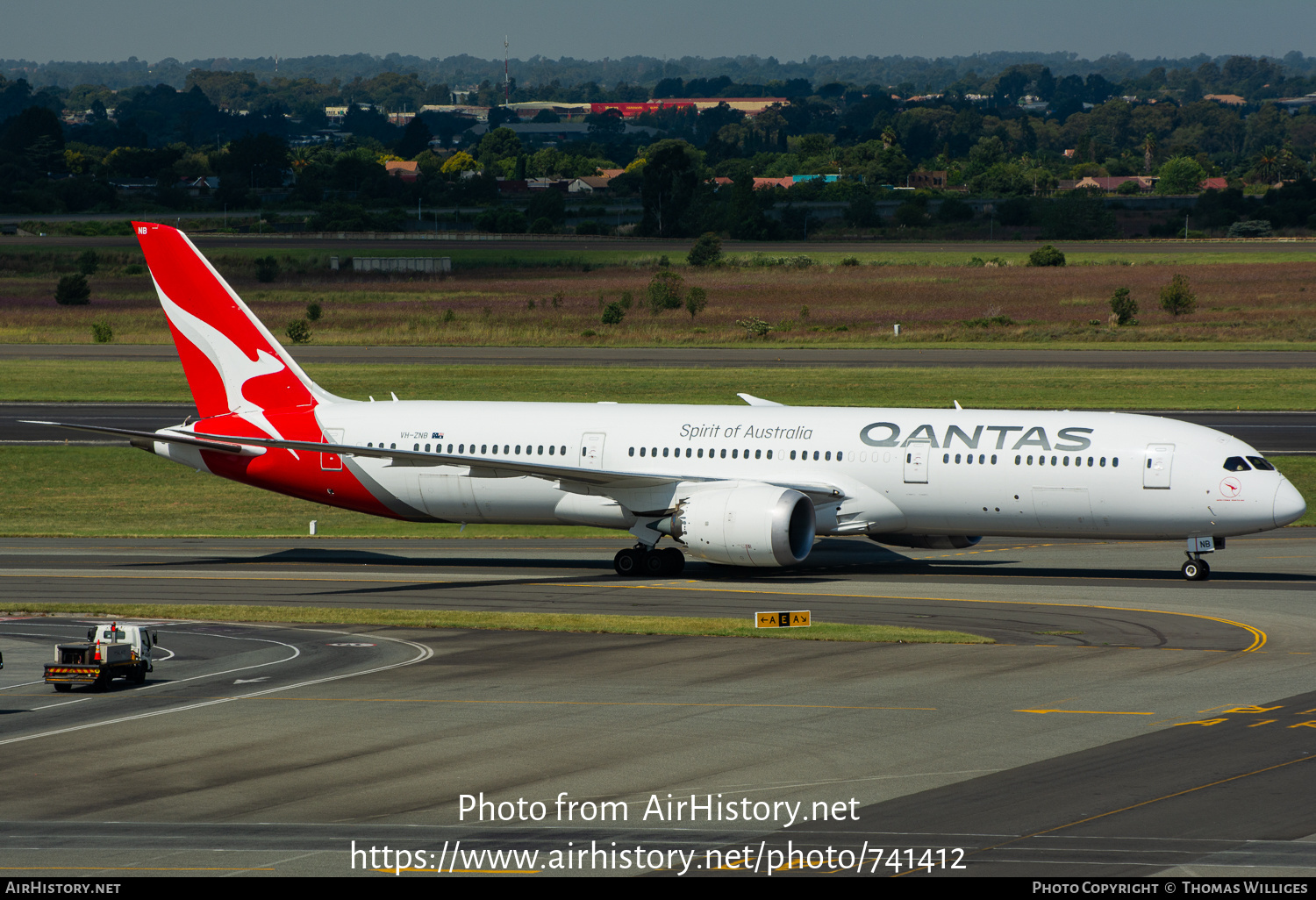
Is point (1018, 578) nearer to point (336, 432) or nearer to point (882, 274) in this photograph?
point (336, 432)

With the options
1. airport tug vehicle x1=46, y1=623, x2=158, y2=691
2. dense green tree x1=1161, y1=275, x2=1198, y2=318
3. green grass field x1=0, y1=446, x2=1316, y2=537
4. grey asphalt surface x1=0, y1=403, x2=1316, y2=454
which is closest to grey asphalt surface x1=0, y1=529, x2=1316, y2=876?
airport tug vehicle x1=46, y1=623, x2=158, y2=691

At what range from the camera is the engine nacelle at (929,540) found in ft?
144

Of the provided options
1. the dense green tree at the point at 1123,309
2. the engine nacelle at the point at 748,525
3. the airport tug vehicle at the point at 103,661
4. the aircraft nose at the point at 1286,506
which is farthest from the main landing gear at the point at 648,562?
the dense green tree at the point at 1123,309

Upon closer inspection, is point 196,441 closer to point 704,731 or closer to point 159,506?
point 159,506

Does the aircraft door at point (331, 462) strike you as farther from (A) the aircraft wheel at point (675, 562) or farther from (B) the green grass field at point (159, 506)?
(A) the aircraft wheel at point (675, 562)

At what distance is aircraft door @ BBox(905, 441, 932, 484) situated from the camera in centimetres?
4222

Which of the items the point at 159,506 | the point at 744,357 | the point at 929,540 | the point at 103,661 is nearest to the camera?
the point at 103,661

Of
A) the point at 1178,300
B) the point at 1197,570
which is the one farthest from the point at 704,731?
the point at 1178,300

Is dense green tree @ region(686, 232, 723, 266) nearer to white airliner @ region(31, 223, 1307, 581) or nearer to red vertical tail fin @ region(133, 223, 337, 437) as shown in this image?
white airliner @ region(31, 223, 1307, 581)

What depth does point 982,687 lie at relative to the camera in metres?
28.3

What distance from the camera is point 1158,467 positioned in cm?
4053

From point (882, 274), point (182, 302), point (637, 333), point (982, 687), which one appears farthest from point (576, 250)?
point (982, 687)

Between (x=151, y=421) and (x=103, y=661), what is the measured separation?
160 feet
